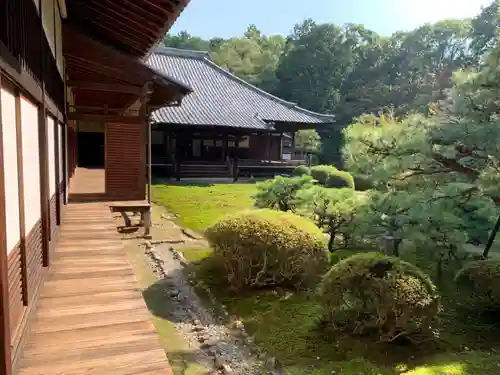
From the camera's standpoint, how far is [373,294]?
3.92 meters

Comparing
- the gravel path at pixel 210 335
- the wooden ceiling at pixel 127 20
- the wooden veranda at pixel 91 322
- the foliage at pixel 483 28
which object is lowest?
the gravel path at pixel 210 335

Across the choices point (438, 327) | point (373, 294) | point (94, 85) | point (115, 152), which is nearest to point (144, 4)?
point (94, 85)

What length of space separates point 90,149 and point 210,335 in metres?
14.4

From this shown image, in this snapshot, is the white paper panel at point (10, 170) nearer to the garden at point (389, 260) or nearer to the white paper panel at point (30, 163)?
the white paper panel at point (30, 163)

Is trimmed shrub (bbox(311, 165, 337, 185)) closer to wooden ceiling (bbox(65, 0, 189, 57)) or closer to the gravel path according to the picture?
wooden ceiling (bbox(65, 0, 189, 57))

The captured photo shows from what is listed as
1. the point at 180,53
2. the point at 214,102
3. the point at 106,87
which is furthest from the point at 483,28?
the point at 106,87

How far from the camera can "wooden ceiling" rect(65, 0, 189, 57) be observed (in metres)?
4.29

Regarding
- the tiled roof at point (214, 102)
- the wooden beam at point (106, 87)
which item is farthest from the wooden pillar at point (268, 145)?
the wooden beam at point (106, 87)

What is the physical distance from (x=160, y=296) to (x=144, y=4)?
3775mm

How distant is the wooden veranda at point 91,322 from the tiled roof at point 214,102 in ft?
46.5

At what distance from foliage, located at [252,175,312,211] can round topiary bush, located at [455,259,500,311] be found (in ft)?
11.1

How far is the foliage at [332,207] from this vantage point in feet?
21.8

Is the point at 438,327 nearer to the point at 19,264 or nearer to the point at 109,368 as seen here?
the point at 109,368

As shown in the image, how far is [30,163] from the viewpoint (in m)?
2.61
